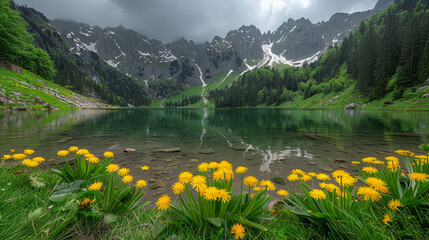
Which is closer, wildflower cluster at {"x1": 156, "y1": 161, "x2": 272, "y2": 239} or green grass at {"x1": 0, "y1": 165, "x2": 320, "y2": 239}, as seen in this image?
green grass at {"x1": 0, "y1": 165, "x2": 320, "y2": 239}

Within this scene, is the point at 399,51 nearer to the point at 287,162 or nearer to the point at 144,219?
the point at 287,162

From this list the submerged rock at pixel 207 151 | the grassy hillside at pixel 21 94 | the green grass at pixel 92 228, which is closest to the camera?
the green grass at pixel 92 228

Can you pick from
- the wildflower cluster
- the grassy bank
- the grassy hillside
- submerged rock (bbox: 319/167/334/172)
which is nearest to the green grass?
the grassy bank

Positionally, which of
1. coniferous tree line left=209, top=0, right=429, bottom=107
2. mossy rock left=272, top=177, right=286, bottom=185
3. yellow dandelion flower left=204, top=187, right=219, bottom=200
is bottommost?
mossy rock left=272, top=177, right=286, bottom=185

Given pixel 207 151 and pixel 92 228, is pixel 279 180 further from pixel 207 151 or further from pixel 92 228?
pixel 92 228

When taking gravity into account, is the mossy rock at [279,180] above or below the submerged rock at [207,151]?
below

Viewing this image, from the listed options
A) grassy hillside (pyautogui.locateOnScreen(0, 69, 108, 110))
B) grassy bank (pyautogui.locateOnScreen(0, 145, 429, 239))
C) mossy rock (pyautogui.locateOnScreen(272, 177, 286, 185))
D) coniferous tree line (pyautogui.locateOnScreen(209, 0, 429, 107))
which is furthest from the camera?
coniferous tree line (pyautogui.locateOnScreen(209, 0, 429, 107))

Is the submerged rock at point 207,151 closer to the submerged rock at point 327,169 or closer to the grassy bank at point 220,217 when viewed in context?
the submerged rock at point 327,169

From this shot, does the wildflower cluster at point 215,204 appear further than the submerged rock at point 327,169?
No

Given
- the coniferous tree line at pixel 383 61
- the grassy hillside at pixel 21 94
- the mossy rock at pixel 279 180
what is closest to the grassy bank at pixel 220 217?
the mossy rock at pixel 279 180

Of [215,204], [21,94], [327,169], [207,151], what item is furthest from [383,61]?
[21,94]

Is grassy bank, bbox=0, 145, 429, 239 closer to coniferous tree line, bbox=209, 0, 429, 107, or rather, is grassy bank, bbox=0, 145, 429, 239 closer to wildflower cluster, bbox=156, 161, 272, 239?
wildflower cluster, bbox=156, 161, 272, 239

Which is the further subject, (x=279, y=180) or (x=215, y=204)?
(x=279, y=180)

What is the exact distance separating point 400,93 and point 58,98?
132 m
